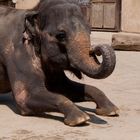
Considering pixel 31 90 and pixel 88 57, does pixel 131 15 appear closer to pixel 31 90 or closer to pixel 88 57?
pixel 31 90

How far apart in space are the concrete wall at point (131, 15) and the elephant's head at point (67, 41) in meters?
7.64

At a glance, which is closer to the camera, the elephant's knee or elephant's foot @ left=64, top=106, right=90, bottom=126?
elephant's foot @ left=64, top=106, right=90, bottom=126

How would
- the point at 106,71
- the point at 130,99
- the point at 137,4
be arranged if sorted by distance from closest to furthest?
the point at 106,71, the point at 130,99, the point at 137,4

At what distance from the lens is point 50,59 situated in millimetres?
4188

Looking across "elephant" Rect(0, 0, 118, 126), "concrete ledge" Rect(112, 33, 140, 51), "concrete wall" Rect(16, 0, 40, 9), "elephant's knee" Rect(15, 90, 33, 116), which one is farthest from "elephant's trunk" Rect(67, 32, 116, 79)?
"concrete wall" Rect(16, 0, 40, 9)

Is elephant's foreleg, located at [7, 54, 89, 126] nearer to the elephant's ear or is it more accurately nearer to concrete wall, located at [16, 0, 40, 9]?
the elephant's ear

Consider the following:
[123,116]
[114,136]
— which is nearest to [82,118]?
[114,136]

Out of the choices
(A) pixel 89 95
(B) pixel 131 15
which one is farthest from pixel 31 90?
(B) pixel 131 15

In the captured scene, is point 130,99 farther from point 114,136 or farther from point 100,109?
point 114,136

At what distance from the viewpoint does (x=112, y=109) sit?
14.2 feet

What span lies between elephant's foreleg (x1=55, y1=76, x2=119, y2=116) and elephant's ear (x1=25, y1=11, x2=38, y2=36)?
0.54 metres

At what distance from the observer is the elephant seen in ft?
12.9

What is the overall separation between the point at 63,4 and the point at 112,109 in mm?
905

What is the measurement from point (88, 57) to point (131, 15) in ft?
26.7
